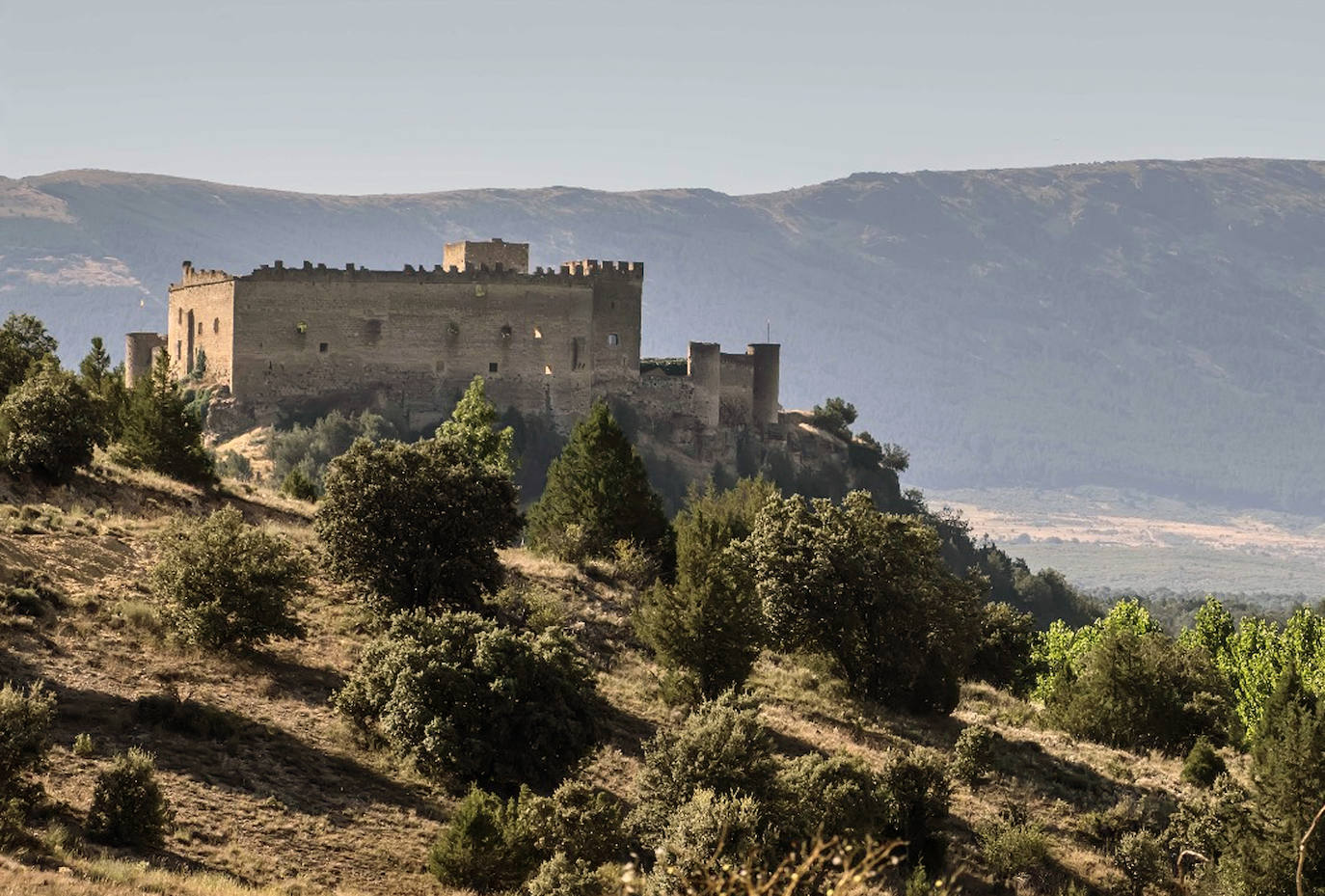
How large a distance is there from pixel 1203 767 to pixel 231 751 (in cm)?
2137

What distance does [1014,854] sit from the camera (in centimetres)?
3816

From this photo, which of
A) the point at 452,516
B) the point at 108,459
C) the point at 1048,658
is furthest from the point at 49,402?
the point at 1048,658

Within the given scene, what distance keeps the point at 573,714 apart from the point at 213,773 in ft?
21.2

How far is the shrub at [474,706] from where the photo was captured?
3525 centimetres

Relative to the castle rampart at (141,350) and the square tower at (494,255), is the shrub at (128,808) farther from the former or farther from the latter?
the castle rampart at (141,350)

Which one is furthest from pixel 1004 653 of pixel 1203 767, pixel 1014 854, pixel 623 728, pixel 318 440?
pixel 318 440

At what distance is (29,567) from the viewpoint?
3941 cm

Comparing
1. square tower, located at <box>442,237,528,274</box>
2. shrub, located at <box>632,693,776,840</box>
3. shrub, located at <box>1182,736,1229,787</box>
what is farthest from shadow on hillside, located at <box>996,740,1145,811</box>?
square tower, located at <box>442,237,528,274</box>

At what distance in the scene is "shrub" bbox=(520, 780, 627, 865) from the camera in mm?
31906

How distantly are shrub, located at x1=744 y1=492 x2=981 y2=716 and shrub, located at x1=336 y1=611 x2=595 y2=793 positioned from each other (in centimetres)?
1149

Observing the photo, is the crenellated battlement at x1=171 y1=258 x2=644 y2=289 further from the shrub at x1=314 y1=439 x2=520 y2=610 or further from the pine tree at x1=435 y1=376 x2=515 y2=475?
the shrub at x1=314 y1=439 x2=520 y2=610

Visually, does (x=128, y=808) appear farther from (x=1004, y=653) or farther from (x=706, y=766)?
(x=1004, y=653)

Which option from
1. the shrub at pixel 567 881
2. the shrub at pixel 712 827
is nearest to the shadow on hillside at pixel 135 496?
the shrub at pixel 712 827

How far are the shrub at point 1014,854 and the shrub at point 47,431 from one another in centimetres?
2177
